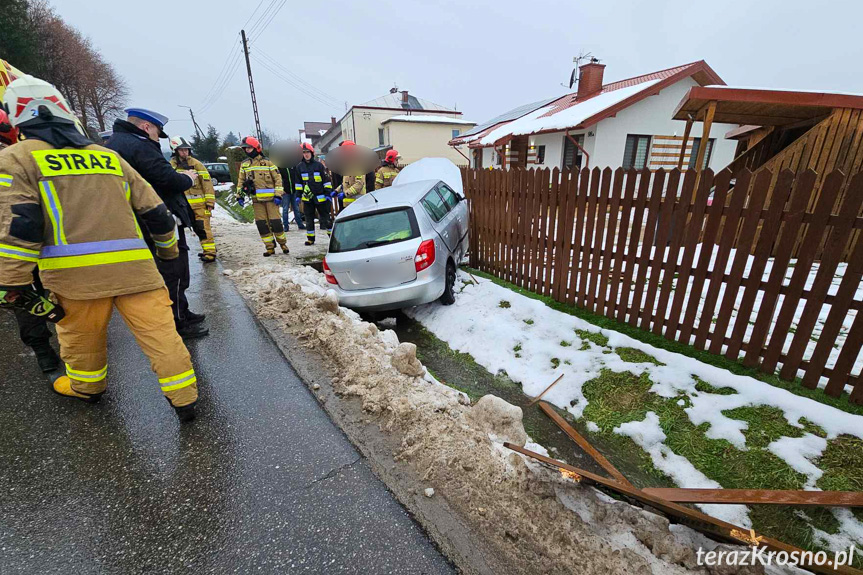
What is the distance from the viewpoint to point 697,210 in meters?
3.10

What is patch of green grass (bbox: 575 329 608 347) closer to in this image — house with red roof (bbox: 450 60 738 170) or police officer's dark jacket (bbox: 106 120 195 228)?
police officer's dark jacket (bbox: 106 120 195 228)

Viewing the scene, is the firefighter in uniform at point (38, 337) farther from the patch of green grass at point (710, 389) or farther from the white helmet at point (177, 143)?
the patch of green grass at point (710, 389)

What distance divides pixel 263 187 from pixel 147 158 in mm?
3134

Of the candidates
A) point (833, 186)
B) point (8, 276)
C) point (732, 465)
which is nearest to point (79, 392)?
point (8, 276)

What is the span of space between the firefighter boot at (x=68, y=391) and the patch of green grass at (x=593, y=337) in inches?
159

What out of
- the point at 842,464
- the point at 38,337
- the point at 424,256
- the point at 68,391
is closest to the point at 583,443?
the point at 842,464

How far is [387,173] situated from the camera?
7.81 meters

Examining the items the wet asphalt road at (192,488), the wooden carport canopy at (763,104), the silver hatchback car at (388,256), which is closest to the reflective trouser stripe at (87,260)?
the wet asphalt road at (192,488)

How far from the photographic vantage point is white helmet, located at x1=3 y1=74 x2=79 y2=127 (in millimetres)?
2002

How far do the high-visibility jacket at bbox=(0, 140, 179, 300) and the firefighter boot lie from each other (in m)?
0.86

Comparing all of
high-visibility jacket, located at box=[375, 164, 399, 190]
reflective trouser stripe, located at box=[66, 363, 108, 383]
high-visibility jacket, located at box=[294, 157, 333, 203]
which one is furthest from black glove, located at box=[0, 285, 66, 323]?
high-visibility jacket, located at box=[375, 164, 399, 190]

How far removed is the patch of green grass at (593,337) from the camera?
11.4 ft

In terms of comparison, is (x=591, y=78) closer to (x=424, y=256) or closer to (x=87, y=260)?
(x=424, y=256)

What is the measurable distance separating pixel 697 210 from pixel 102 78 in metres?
38.4
